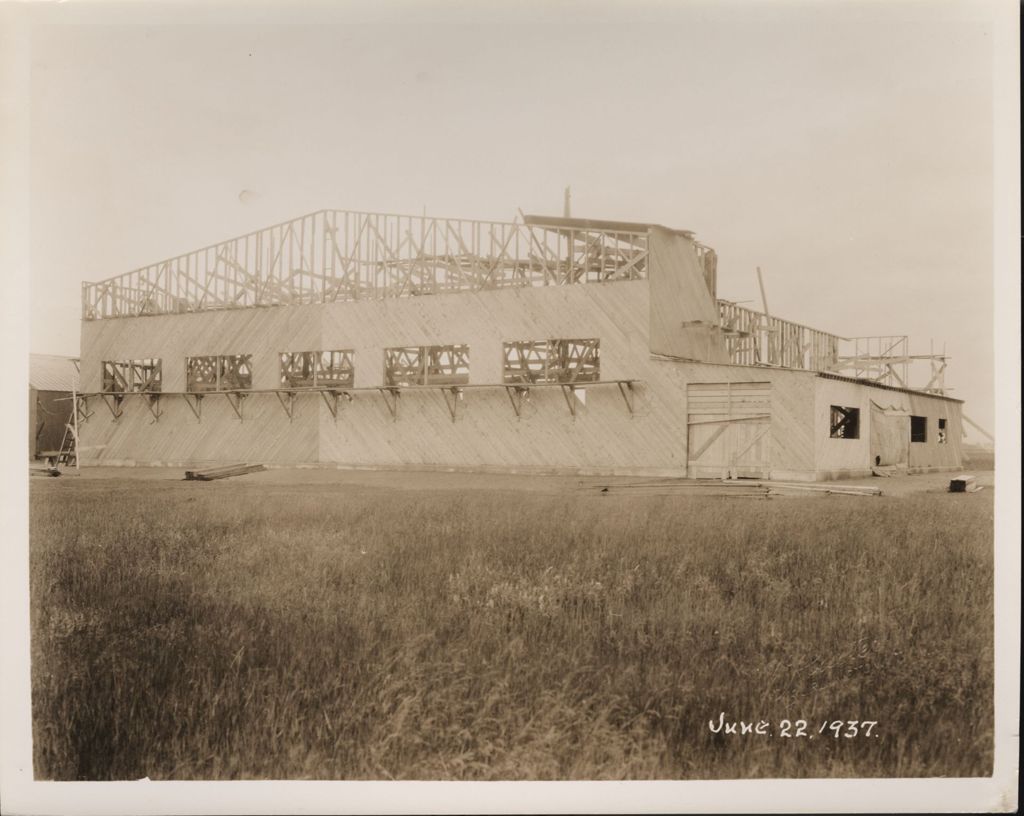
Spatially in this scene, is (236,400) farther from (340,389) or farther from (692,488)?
(692,488)

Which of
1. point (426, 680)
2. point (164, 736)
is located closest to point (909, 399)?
point (426, 680)

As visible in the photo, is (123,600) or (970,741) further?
(123,600)

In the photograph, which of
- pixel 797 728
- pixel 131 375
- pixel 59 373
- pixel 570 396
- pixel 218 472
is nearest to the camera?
pixel 797 728

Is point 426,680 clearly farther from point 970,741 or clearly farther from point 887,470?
point 887,470

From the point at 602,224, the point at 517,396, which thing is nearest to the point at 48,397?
the point at 517,396

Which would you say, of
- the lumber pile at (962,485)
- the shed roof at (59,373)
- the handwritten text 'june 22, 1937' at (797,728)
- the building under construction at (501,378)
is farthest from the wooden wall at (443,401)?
the handwritten text 'june 22, 1937' at (797,728)

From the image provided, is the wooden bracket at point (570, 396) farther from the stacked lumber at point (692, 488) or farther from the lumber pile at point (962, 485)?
the lumber pile at point (962, 485)

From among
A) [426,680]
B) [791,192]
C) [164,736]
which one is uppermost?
[791,192]
